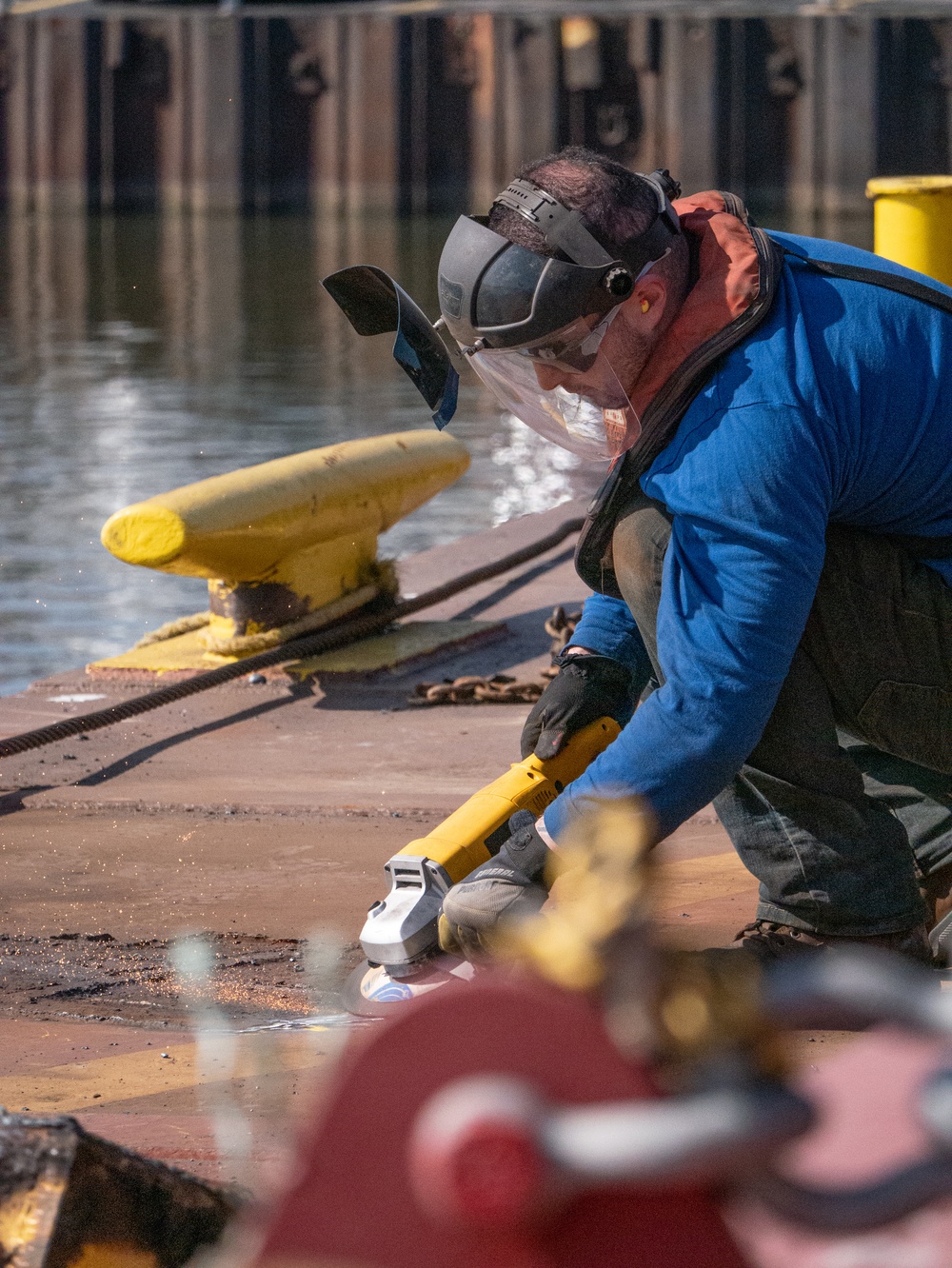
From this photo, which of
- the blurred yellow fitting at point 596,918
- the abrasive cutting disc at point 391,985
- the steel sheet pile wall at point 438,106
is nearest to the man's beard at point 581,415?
the abrasive cutting disc at point 391,985

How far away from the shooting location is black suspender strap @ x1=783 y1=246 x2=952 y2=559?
99.0 inches

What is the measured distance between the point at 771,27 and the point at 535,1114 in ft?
89.2

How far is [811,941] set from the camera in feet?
8.92

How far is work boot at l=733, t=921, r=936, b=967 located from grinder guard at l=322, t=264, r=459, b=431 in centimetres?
88

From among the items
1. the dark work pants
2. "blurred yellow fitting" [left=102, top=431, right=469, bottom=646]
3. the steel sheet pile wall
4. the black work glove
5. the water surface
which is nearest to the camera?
the dark work pants

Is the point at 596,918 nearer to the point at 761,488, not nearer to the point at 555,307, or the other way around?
the point at 761,488

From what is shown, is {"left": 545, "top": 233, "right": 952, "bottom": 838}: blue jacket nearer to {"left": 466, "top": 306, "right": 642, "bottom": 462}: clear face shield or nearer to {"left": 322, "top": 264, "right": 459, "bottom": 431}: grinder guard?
{"left": 466, "top": 306, "right": 642, "bottom": 462}: clear face shield

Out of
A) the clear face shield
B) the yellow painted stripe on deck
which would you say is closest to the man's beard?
the clear face shield

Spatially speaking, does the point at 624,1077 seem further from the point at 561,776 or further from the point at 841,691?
the point at 561,776

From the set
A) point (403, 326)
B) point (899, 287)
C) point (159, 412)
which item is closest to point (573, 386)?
point (403, 326)

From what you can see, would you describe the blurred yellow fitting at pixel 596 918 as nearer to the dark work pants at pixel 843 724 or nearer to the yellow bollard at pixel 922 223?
the dark work pants at pixel 843 724

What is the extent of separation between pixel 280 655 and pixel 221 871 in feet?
4.75

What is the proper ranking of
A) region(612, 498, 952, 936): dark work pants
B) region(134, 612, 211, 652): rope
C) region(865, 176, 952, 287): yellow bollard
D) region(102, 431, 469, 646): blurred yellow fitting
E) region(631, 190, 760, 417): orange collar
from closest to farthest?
region(631, 190, 760, 417): orange collar → region(612, 498, 952, 936): dark work pants → region(102, 431, 469, 646): blurred yellow fitting → region(134, 612, 211, 652): rope → region(865, 176, 952, 287): yellow bollard

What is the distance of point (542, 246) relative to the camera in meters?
2.39
